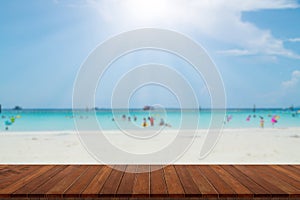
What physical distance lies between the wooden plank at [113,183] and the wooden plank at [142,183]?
0.17 meters

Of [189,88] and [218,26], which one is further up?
[218,26]

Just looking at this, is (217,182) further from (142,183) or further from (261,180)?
(142,183)

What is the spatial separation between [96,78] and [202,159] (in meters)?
2.59

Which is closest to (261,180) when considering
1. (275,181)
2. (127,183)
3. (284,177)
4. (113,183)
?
(275,181)

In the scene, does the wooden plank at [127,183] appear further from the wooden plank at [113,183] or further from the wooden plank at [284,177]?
the wooden plank at [284,177]

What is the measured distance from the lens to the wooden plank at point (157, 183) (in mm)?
2258

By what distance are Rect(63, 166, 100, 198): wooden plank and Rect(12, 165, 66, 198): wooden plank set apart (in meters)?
0.32

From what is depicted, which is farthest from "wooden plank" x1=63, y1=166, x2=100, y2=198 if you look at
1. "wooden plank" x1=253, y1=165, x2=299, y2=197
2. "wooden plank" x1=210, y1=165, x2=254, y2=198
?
"wooden plank" x1=253, y1=165, x2=299, y2=197

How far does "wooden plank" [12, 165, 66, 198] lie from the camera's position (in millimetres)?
2264

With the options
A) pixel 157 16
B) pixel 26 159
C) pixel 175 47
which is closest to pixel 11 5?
pixel 157 16

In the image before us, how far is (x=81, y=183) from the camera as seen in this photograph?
8.41 feet

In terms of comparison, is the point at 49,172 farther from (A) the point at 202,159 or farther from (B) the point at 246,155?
(B) the point at 246,155

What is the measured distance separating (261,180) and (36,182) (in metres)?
2.16

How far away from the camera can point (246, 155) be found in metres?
5.79
